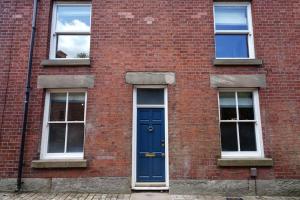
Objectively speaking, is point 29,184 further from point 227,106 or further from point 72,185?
point 227,106

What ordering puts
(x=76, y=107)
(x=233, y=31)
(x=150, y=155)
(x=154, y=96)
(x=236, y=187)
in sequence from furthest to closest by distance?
(x=233, y=31) < (x=154, y=96) < (x=76, y=107) < (x=150, y=155) < (x=236, y=187)

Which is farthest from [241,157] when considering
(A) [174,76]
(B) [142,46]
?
(B) [142,46]

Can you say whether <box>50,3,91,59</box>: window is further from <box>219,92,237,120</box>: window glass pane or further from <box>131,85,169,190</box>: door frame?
<box>219,92,237,120</box>: window glass pane


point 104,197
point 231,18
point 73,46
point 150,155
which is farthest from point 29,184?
point 231,18

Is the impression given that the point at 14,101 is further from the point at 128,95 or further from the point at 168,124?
the point at 168,124

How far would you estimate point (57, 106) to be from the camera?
7906 mm

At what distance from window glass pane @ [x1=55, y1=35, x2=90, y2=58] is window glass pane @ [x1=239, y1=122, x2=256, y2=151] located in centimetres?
521

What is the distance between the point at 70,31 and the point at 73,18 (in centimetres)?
46

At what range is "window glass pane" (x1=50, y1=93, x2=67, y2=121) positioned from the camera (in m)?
7.86

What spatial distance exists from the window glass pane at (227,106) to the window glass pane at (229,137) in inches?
9.3

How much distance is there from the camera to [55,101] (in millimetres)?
7957

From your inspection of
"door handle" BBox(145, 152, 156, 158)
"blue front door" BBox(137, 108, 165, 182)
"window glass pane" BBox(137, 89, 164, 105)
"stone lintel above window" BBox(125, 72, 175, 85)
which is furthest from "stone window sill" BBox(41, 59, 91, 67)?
"door handle" BBox(145, 152, 156, 158)

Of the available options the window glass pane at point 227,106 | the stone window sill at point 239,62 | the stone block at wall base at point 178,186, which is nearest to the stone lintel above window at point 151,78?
the stone window sill at point 239,62

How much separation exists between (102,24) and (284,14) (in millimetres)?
5681
